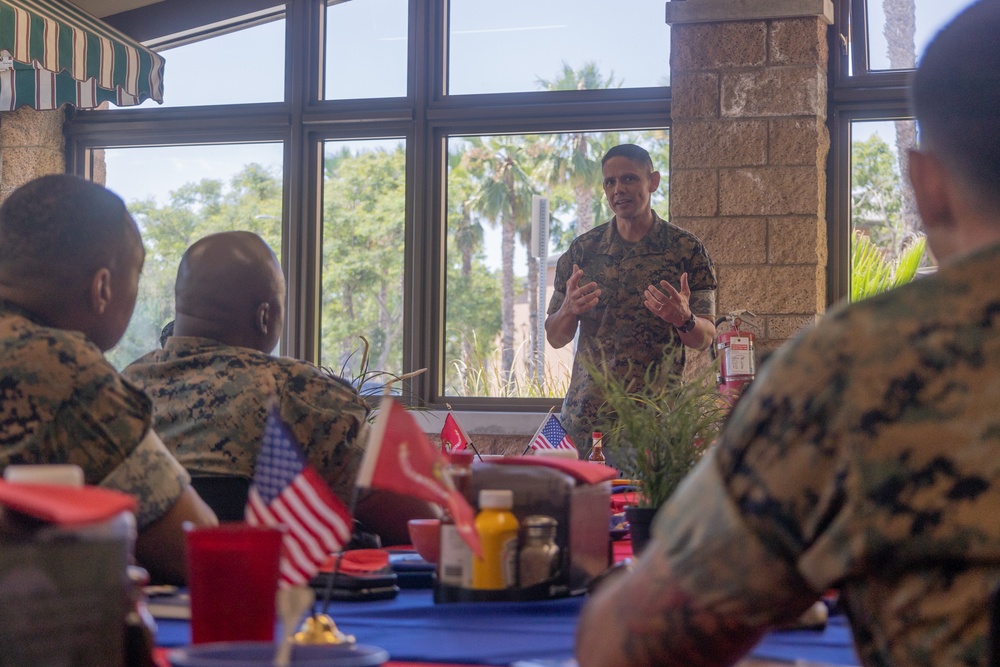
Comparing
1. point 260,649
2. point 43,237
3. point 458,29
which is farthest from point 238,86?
point 260,649

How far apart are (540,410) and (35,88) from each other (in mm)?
2590

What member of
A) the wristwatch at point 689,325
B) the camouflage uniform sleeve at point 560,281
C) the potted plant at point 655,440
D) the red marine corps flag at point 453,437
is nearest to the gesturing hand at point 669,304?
the wristwatch at point 689,325

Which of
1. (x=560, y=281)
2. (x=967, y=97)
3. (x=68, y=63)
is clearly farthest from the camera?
(x=68, y=63)

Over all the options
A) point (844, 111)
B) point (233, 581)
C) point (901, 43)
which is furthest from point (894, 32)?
point (233, 581)

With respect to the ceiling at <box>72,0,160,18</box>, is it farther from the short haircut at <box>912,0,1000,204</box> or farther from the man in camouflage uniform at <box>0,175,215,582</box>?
the short haircut at <box>912,0,1000,204</box>

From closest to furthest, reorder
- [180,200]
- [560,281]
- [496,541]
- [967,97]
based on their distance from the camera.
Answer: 1. [967,97]
2. [496,541]
3. [560,281]
4. [180,200]

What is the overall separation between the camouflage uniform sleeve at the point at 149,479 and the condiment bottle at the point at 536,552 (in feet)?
1.75

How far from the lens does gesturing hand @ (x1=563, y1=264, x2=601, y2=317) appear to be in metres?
3.82

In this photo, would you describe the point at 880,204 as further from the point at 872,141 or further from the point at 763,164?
the point at 763,164

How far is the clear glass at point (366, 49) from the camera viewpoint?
5.73m

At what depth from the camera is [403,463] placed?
3.90 feet

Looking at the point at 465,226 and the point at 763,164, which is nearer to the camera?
the point at 763,164

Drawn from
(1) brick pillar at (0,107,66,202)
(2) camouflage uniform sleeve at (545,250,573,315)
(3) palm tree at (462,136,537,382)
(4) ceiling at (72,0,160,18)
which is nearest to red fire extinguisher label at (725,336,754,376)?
(2) camouflage uniform sleeve at (545,250,573,315)

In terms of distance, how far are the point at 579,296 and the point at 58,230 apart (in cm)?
232
